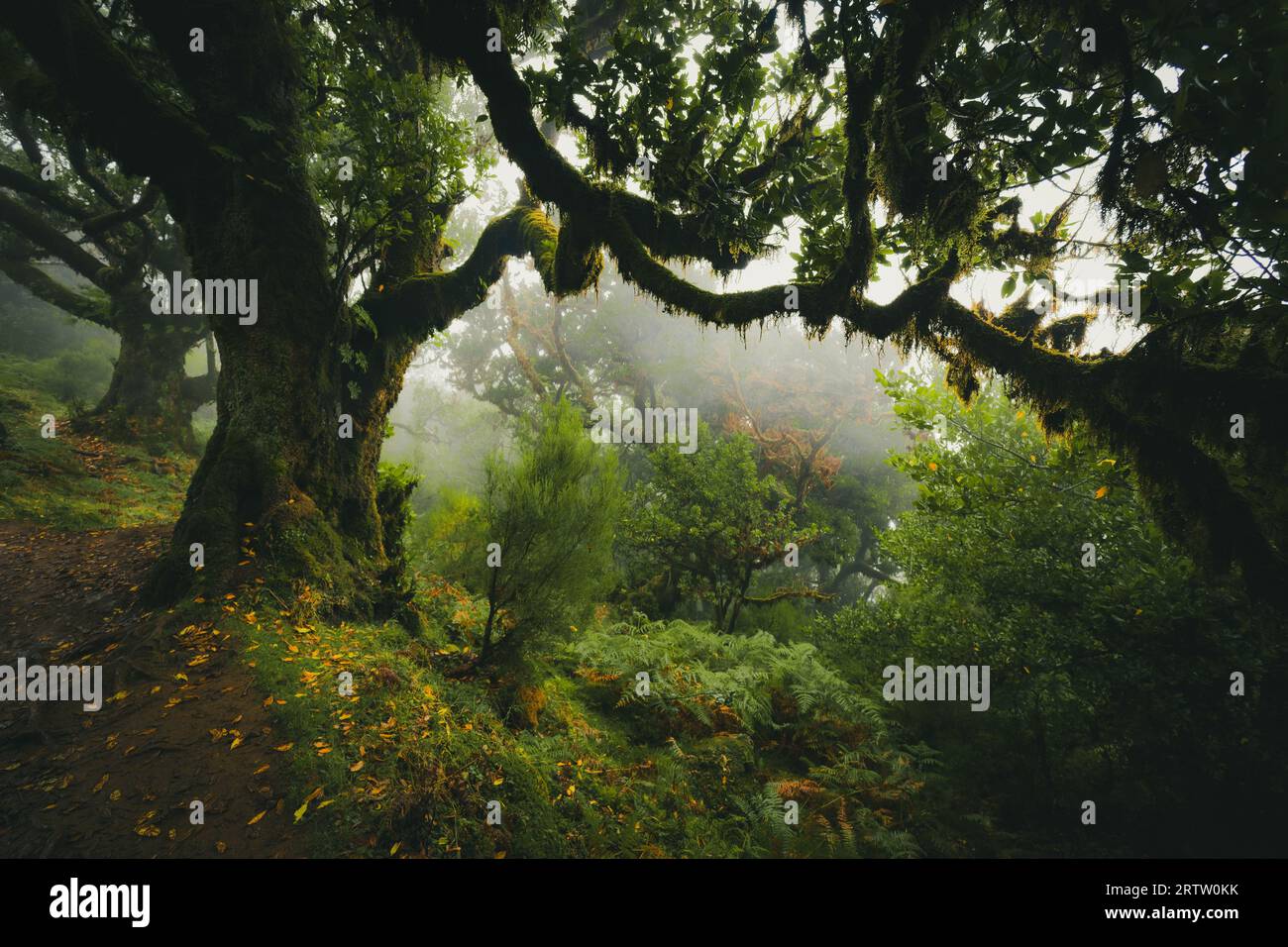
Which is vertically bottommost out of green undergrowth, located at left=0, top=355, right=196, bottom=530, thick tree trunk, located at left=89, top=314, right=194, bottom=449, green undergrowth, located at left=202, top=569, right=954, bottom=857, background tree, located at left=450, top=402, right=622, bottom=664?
green undergrowth, located at left=202, top=569, right=954, bottom=857

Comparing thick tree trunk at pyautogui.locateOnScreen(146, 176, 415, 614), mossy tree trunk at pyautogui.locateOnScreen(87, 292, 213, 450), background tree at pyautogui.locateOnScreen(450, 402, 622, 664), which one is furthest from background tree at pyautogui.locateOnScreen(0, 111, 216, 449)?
background tree at pyautogui.locateOnScreen(450, 402, 622, 664)

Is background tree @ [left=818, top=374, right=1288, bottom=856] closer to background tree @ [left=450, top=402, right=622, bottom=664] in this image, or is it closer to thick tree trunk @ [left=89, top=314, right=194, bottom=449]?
background tree @ [left=450, top=402, right=622, bottom=664]

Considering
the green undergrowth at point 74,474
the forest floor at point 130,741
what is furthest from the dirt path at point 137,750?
the green undergrowth at point 74,474

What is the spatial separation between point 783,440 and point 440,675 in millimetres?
14891

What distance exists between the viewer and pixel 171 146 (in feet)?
17.9

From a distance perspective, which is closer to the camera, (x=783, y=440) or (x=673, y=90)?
(x=673, y=90)

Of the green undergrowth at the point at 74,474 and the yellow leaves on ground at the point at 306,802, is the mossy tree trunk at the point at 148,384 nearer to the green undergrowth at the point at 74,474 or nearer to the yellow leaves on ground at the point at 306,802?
the green undergrowth at the point at 74,474

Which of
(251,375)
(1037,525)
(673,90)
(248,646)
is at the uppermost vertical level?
(673,90)

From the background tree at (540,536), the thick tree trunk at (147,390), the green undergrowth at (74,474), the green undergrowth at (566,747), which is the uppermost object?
the thick tree trunk at (147,390)

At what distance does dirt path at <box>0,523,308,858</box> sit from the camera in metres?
2.70

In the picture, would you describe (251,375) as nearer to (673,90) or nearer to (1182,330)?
(673,90)

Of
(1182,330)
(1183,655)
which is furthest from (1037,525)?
(1182,330)

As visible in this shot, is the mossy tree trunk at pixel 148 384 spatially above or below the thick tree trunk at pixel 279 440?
above

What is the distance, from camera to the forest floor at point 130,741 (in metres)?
2.72
